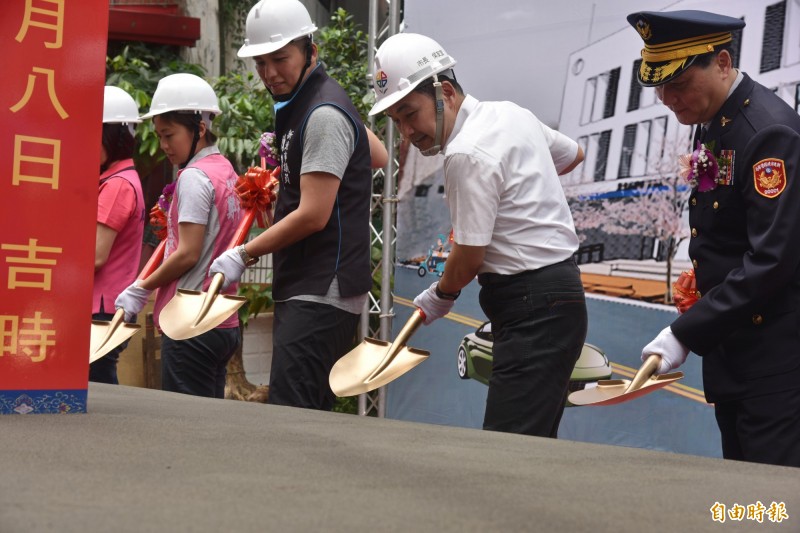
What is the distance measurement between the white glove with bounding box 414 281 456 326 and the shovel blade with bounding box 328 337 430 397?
130 mm

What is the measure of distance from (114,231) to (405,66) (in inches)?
60.4

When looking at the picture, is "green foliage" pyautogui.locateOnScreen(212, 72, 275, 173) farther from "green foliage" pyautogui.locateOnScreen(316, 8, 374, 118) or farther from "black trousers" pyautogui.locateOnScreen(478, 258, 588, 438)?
"black trousers" pyautogui.locateOnScreen(478, 258, 588, 438)

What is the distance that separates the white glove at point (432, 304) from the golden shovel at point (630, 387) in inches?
17.6

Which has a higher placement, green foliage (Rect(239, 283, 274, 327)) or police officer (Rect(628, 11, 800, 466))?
police officer (Rect(628, 11, 800, 466))

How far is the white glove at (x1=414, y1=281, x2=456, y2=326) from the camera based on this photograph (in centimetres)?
225

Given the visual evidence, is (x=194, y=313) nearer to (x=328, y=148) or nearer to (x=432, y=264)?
(x=328, y=148)

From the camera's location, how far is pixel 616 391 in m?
1.88

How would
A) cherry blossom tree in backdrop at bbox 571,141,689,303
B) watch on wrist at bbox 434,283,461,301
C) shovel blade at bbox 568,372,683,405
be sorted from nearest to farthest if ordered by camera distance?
1. shovel blade at bbox 568,372,683,405
2. watch on wrist at bbox 434,283,461,301
3. cherry blossom tree in backdrop at bbox 571,141,689,303

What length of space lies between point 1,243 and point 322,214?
0.90 metres

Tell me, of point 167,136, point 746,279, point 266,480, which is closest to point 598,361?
point 167,136

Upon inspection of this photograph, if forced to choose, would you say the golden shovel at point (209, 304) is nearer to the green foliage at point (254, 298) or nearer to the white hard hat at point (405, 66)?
the white hard hat at point (405, 66)

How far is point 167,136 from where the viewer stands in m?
3.16

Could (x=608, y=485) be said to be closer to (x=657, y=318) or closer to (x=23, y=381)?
(x=23, y=381)

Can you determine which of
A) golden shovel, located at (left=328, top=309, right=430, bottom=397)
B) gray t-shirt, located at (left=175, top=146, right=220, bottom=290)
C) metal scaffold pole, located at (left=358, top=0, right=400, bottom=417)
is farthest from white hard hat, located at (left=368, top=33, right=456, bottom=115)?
metal scaffold pole, located at (left=358, top=0, right=400, bottom=417)
